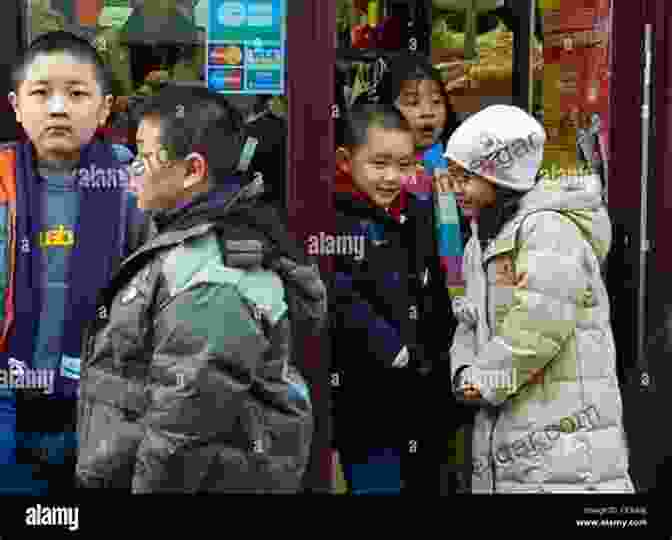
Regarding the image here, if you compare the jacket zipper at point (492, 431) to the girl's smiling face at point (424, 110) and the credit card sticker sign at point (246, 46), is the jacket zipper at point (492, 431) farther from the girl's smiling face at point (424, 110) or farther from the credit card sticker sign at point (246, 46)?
the credit card sticker sign at point (246, 46)

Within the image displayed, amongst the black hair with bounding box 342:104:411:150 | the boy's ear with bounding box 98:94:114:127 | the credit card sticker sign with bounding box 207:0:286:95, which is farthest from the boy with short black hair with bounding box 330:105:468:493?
the boy's ear with bounding box 98:94:114:127

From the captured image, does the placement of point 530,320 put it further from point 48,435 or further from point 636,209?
point 48,435

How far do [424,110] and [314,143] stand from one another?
1.14 feet

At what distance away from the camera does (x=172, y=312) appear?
3.67 metres

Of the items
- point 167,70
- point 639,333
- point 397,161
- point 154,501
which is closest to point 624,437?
point 639,333

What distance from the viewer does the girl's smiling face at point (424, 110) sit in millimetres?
4105

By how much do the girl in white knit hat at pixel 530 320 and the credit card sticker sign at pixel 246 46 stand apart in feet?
1.89

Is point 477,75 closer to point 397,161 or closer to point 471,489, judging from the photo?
point 397,161

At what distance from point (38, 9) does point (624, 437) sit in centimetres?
213

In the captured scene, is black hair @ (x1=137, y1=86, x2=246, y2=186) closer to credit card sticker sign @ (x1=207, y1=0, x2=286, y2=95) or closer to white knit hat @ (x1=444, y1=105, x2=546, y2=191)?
credit card sticker sign @ (x1=207, y1=0, x2=286, y2=95)

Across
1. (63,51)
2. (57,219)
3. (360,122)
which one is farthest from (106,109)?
(360,122)

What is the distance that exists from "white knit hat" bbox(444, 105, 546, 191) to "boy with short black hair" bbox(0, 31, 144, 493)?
97 cm

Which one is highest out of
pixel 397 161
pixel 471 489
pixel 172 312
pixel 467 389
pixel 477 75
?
pixel 477 75

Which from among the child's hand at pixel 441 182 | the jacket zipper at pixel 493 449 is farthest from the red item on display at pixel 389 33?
the jacket zipper at pixel 493 449
